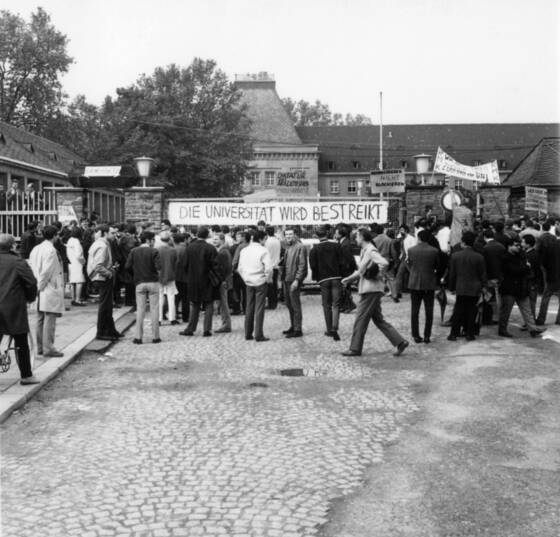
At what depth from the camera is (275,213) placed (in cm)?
2172

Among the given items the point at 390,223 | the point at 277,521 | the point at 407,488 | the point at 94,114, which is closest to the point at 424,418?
the point at 407,488

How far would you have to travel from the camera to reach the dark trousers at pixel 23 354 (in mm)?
8711

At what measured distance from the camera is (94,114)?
190 feet

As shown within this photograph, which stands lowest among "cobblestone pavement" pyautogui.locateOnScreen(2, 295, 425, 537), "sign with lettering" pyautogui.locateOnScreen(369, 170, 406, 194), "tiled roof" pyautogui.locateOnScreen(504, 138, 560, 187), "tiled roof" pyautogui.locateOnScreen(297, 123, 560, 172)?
"cobblestone pavement" pyautogui.locateOnScreen(2, 295, 425, 537)

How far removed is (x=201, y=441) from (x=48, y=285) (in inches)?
192

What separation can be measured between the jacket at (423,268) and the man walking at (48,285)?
526cm

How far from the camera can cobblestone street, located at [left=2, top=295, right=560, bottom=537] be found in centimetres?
502

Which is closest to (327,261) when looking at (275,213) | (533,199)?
(533,199)

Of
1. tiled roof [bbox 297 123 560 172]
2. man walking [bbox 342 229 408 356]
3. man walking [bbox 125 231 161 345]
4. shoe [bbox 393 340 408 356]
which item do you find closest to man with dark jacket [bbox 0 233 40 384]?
man walking [bbox 125 231 161 345]

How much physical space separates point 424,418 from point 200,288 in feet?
21.0

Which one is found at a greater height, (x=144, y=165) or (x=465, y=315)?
(x=144, y=165)

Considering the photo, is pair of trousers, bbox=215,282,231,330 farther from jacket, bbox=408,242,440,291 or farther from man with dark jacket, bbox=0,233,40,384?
man with dark jacket, bbox=0,233,40,384

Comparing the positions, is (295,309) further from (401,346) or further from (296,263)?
(401,346)

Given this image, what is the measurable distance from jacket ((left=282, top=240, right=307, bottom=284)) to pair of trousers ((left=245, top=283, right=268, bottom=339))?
692mm
